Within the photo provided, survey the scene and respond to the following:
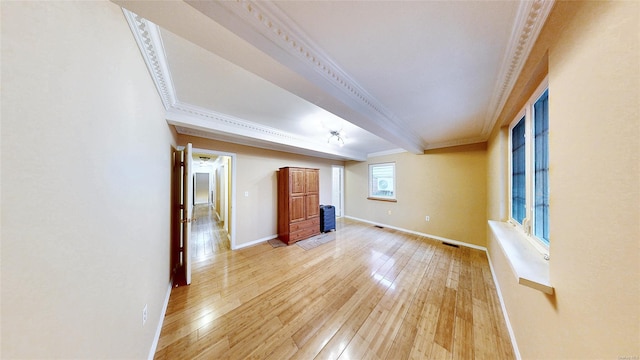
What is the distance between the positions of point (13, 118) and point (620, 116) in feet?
5.67

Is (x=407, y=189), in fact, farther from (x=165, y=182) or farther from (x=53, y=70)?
(x=53, y=70)

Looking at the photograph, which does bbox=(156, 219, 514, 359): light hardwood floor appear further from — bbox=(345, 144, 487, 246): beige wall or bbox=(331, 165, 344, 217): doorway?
bbox=(331, 165, 344, 217): doorway

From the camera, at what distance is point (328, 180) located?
5.28 metres

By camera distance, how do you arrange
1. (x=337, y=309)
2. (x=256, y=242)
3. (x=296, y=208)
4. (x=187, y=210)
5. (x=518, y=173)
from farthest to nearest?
(x=296, y=208) < (x=256, y=242) < (x=187, y=210) < (x=518, y=173) < (x=337, y=309)

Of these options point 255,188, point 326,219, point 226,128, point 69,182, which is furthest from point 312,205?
point 69,182

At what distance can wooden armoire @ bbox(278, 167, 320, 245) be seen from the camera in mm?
3648

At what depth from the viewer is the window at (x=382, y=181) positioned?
15.1 ft

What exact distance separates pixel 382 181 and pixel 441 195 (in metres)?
1.45

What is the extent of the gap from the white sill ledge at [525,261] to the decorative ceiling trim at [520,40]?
4.50 feet

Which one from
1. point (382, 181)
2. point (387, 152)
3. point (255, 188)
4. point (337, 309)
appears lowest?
point (337, 309)

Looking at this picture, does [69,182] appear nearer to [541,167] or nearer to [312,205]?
[541,167]

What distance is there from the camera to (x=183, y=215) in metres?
2.38

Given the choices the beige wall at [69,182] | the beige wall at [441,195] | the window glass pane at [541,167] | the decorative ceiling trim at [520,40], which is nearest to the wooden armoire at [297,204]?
the beige wall at [441,195]

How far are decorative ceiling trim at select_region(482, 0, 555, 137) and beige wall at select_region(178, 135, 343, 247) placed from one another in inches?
140
